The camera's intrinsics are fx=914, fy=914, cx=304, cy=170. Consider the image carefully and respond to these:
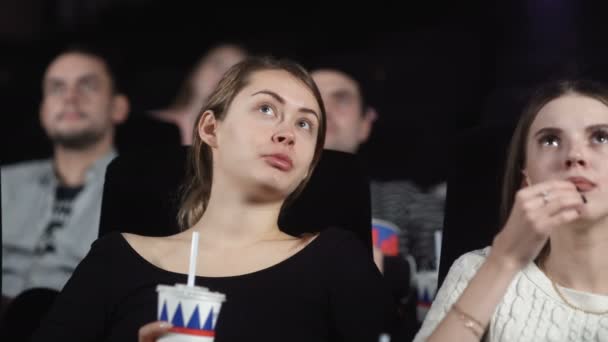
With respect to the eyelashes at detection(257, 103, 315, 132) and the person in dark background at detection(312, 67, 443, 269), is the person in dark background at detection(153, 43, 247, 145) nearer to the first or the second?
the person in dark background at detection(312, 67, 443, 269)

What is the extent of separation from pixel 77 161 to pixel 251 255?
1346 millimetres

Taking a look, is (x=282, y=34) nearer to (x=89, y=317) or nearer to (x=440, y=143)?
(x=440, y=143)

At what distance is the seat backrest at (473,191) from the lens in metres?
1.79

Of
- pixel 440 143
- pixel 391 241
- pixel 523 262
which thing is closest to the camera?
pixel 523 262

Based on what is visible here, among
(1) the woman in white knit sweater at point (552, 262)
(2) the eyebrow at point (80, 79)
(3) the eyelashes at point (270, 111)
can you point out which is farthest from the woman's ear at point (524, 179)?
(2) the eyebrow at point (80, 79)

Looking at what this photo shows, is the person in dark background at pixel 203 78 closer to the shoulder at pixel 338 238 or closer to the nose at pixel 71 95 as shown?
the nose at pixel 71 95

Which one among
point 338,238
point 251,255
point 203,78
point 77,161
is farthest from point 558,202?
point 203,78

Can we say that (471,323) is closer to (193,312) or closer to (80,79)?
(193,312)

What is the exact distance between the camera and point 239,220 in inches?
66.8

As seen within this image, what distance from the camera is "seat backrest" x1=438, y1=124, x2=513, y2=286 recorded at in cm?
179

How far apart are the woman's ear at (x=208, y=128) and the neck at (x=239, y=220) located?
0.39 ft

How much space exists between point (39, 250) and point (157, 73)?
1451 mm

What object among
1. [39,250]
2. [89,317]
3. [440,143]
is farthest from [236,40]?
[89,317]

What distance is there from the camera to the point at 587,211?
4.75 ft
